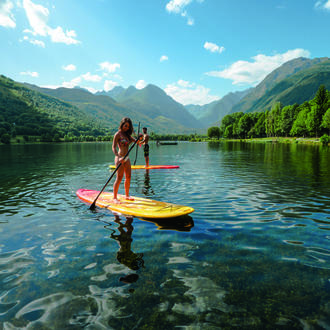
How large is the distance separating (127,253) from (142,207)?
3260mm

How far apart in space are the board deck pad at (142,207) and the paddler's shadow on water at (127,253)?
0.87 m

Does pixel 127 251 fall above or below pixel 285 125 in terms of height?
below

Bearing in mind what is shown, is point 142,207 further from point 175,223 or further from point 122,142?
point 122,142

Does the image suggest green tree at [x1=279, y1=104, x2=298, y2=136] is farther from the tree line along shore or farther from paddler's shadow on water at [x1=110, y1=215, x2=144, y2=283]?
paddler's shadow on water at [x1=110, y1=215, x2=144, y2=283]

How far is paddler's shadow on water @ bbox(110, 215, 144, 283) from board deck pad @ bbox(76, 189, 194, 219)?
0.87 m

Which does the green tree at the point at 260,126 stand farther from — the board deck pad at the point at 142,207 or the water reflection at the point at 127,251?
the water reflection at the point at 127,251

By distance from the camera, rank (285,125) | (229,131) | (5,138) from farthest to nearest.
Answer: (229,131), (5,138), (285,125)

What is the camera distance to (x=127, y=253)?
6520 millimetres

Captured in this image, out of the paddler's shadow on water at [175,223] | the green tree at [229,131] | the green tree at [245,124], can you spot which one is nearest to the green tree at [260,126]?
the green tree at [245,124]

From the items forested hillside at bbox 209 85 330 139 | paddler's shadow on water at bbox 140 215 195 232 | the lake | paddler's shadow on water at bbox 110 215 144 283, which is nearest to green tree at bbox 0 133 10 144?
forested hillside at bbox 209 85 330 139

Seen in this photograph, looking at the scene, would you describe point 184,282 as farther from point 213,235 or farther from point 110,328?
point 213,235

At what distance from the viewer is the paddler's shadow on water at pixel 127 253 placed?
5.39 m

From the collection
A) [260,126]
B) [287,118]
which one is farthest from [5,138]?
[287,118]

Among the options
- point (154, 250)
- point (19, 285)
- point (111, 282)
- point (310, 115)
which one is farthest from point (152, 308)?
point (310, 115)
